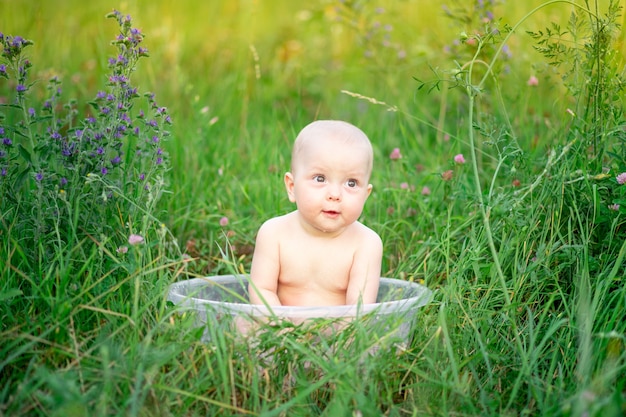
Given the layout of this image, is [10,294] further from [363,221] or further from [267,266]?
[363,221]

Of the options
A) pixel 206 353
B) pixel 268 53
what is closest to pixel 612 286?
pixel 206 353

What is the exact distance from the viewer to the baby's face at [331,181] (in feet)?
8.18

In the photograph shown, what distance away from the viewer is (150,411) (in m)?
1.94

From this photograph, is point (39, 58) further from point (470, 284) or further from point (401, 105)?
point (470, 284)

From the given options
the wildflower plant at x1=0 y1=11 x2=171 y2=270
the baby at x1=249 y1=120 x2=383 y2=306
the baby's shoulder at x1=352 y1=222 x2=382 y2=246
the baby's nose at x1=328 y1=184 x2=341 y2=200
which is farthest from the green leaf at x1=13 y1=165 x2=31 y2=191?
the baby's shoulder at x1=352 y1=222 x2=382 y2=246

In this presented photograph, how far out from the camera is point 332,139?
2.51 metres

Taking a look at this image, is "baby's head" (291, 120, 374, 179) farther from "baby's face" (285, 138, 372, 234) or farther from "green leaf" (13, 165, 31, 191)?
"green leaf" (13, 165, 31, 191)

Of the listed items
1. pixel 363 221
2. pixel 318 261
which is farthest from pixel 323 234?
pixel 363 221

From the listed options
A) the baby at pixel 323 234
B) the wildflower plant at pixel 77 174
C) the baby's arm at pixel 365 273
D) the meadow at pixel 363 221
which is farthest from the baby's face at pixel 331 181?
the wildflower plant at pixel 77 174

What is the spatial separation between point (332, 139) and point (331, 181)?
0.14m

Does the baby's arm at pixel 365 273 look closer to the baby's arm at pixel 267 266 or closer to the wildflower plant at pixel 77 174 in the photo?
the baby's arm at pixel 267 266

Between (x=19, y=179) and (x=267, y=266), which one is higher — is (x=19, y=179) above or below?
above

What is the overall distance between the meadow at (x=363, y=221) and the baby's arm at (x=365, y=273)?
7.5 inches

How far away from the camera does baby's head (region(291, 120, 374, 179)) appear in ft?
8.23
